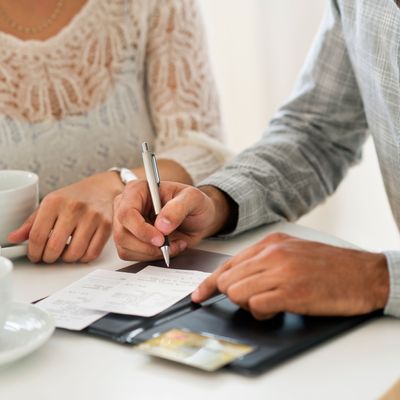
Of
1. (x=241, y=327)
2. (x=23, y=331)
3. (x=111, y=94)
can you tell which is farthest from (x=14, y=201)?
(x=111, y=94)

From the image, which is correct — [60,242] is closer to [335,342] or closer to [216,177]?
[216,177]

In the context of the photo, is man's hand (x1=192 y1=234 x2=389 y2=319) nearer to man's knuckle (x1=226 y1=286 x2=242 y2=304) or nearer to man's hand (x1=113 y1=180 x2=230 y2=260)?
man's knuckle (x1=226 y1=286 x2=242 y2=304)

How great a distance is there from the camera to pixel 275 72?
8.15 feet

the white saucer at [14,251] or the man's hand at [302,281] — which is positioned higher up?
the man's hand at [302,281]

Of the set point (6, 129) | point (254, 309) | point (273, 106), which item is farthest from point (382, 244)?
point (254, 309)

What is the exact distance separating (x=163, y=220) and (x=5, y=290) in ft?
0.95

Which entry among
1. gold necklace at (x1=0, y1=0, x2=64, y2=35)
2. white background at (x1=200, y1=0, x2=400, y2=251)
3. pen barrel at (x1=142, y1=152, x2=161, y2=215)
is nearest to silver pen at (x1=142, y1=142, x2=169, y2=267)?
pen barrel at (x1=142, y1=152, x2=161, y2=215)

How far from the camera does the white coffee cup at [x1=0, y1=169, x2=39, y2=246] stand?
3.72ft

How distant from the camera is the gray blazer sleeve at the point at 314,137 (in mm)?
1319

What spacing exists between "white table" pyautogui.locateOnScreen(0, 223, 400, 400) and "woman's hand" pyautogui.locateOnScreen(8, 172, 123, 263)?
254 millimetres

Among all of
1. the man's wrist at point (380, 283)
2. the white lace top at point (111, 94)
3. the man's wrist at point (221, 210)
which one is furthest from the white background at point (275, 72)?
the man's wrist at point (380, 283)

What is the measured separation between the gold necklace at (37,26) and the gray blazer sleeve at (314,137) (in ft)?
1.57

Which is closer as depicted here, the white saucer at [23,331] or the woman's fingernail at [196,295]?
the white saucer at [23,331]

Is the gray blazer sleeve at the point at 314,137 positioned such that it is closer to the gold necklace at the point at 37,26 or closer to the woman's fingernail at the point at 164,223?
the woman's fingernail at the point at 164,223
